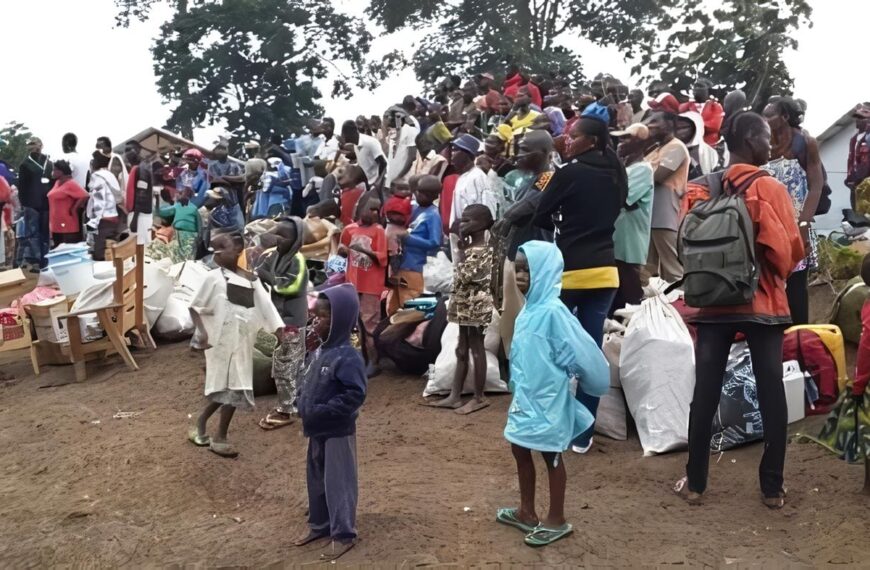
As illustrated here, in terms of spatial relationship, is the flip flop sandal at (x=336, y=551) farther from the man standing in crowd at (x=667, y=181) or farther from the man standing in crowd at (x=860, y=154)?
the man standing in crowd at (x=860, y=154)

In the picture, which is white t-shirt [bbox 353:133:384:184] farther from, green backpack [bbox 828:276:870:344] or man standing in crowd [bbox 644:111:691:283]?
green backpack [bbox 828:276:870:344]

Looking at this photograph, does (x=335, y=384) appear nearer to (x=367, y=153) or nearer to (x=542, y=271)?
(x=542, y=271)

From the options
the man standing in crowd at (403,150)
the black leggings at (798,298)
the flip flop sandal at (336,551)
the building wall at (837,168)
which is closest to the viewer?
the flip flop sandal at (336,551)

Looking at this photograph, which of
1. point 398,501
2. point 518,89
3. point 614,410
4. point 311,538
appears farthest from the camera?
point 518,89

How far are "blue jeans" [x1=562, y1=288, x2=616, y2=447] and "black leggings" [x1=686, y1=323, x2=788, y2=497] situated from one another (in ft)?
2.95

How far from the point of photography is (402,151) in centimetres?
1205

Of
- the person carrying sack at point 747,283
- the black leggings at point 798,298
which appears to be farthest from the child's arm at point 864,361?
the black leggings at point 798,298

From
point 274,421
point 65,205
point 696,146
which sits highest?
Answer: point 696,146

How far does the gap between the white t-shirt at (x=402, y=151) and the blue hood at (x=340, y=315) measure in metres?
6.75

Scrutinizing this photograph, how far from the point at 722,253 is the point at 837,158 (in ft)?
29.4

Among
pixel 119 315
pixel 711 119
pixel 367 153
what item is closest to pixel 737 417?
pixel 119 315

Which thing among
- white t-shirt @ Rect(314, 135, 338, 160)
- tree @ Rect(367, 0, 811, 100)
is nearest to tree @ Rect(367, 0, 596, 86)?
tree @ Rect(367, 0, 811, 100)

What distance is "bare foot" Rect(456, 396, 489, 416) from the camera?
24.4 ft

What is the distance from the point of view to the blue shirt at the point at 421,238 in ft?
28.6
